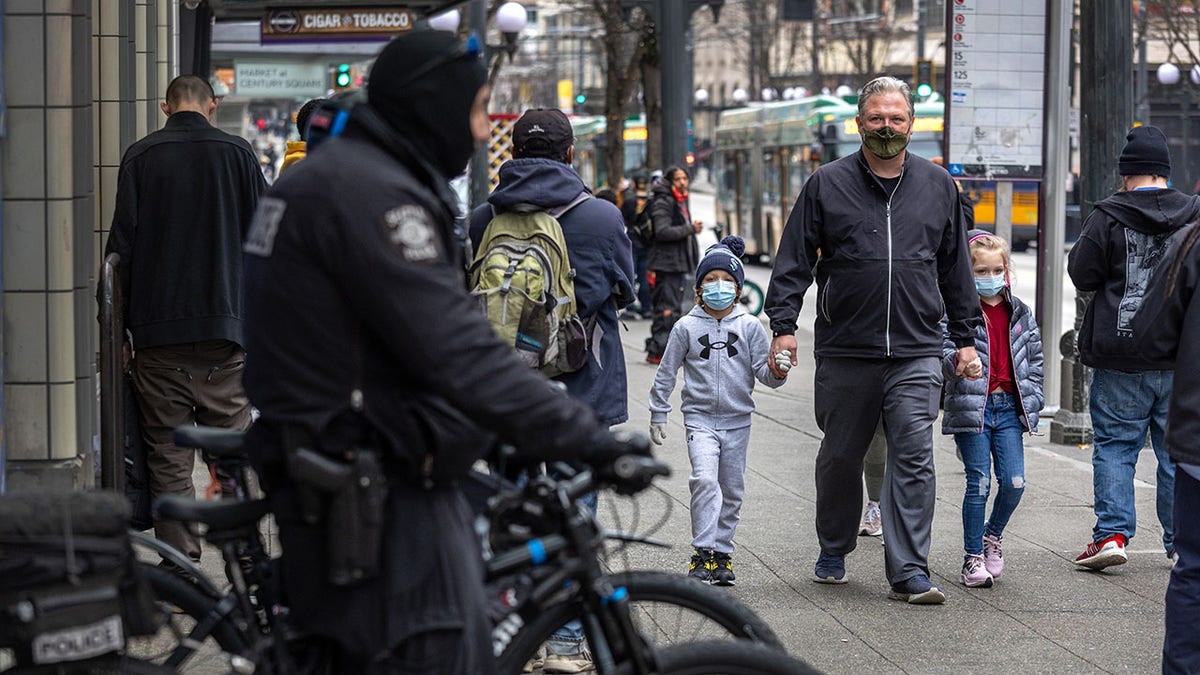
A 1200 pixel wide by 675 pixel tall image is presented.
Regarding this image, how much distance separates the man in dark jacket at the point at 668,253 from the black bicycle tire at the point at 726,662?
45.3ft

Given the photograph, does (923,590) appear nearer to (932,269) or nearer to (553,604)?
(932,269)

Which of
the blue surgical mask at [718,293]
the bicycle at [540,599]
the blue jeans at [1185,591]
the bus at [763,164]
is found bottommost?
the blue jeans at [1185,591]

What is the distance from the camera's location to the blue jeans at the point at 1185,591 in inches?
206

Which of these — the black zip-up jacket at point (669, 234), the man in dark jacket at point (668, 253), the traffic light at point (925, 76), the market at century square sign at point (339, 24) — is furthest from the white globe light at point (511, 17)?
the traffic light at point (925, 76)

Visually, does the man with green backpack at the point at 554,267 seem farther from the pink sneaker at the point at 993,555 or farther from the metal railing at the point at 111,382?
the pink sneaker at the point at 993,555

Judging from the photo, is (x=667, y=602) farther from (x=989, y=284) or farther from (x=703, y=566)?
(x=989, y=284)

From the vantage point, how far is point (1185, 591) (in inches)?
207

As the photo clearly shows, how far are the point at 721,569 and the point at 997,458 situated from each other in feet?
4.53

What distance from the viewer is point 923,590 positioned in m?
7.04

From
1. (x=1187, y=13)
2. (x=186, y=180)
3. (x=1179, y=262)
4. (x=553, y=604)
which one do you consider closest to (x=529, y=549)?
(x=553, y=604)

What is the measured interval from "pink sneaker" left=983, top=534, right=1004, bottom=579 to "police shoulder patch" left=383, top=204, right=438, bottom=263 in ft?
15.5

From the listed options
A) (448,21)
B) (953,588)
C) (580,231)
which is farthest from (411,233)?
(448,21)

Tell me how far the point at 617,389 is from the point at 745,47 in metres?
81.9

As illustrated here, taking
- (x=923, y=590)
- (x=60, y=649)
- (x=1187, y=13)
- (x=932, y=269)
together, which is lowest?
(x=923, y=590)
